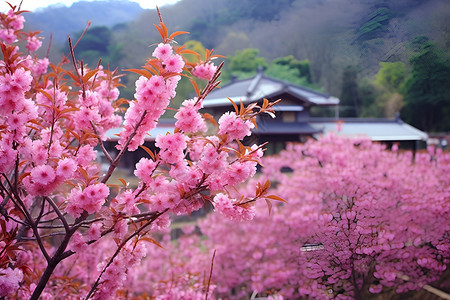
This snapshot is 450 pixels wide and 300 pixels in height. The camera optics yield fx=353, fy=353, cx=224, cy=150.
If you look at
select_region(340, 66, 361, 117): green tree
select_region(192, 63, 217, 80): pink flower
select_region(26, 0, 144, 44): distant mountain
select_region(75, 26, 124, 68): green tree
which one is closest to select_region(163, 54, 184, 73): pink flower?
select_region(192, 63, 217, 80): pink flower

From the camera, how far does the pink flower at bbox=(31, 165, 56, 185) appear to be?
2.44 ft

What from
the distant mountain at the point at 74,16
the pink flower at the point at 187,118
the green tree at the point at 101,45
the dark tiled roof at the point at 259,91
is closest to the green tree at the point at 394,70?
the pink flower at the point at 187,118

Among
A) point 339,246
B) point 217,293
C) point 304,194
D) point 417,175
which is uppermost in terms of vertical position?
point 339,246

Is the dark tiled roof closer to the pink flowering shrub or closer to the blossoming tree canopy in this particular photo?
the pink flowering shrub

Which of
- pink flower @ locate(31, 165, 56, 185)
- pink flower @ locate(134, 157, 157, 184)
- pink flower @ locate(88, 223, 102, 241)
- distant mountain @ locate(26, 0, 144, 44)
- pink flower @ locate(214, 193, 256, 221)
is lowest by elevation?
pink flower @ locate(88, 223, 102, 241)

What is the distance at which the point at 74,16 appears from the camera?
4199 millimetres

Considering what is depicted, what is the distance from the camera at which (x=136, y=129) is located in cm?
86

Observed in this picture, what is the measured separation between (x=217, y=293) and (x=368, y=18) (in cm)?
303

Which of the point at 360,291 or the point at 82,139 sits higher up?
the point at 82,139

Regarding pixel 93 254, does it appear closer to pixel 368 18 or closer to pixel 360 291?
pixel 360 291

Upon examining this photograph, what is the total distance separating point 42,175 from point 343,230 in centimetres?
82

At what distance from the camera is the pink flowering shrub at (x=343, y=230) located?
3.56 feet

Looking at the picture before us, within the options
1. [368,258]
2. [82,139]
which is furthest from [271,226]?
[82,139]

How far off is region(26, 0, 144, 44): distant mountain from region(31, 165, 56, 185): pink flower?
3033 millimetres
